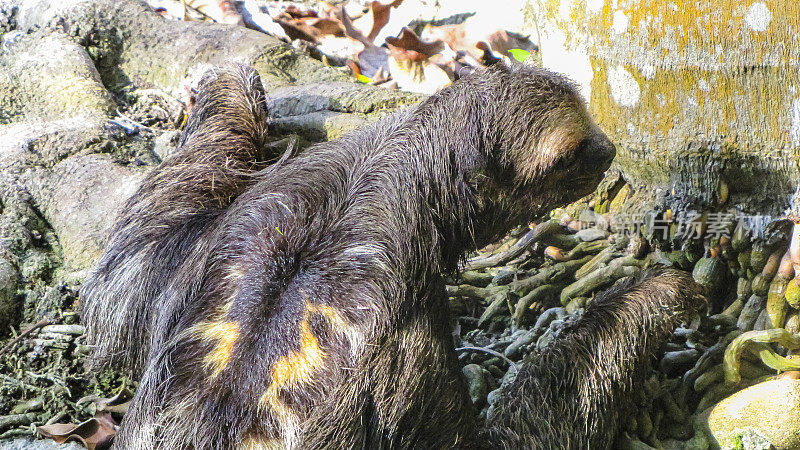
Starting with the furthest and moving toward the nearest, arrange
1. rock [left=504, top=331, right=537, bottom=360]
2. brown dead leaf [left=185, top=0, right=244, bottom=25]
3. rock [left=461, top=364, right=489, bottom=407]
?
brown dead leaf [left=185, top=0, right=244, bottom=25] → rock [left=504, top=331, right=537, bottom=360] → rock [left=461, top=364, right=489, bottom=407]

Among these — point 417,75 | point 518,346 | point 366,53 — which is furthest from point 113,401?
point 366,53

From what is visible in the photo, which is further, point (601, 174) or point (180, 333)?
point (601, 174)

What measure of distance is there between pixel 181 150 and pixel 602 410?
9.13ft

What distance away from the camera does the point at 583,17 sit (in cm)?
428

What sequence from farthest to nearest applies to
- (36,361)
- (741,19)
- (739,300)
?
(36,361), (739,300), (741,19)

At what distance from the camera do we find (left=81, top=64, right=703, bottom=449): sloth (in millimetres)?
3254

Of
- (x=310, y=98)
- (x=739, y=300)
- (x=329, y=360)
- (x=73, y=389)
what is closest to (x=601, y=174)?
(x=739, y=300)

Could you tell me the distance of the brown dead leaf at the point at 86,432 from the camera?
13.3 feet

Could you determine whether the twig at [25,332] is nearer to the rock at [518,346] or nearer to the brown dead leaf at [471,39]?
the rock at [518,346]

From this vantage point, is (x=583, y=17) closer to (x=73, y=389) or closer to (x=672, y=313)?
(x=672, y=313)

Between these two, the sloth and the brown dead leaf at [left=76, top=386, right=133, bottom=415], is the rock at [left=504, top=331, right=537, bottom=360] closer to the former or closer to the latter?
the sloth

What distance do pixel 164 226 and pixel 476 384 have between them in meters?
1.82

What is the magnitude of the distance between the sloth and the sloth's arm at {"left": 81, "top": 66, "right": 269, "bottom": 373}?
1cm

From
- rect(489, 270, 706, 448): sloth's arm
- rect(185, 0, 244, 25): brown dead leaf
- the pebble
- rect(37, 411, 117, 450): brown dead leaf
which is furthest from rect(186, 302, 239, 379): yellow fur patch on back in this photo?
rect(185, 0, 244, 25): brown dead leaf
